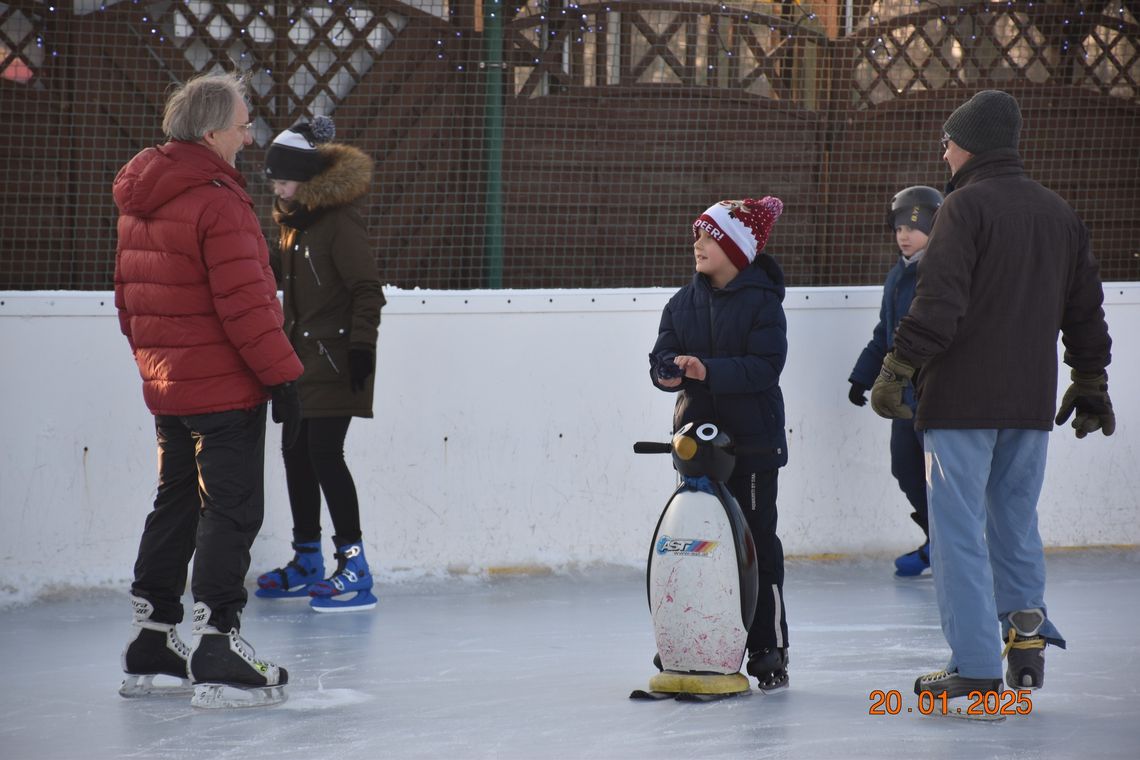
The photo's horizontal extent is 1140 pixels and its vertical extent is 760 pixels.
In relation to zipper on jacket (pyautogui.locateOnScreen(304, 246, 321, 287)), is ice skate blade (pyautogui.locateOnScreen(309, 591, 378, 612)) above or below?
below

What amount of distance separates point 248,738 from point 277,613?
142 cm

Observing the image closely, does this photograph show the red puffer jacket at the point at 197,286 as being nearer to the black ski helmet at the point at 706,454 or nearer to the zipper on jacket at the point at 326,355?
the black ski helmet at the point at 706,454

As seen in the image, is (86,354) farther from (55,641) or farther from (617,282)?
(617,282)

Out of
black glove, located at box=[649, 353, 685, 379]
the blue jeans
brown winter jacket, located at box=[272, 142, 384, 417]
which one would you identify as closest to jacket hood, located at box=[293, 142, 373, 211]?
brown winter jacket, located at box=[272, 142, 384, 417]

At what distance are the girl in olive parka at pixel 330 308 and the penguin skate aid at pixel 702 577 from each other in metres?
1.47

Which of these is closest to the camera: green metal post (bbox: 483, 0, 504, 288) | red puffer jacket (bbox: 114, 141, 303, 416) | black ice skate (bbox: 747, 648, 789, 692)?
red puffer jacket (bbox: 114, 141, 303, 416)

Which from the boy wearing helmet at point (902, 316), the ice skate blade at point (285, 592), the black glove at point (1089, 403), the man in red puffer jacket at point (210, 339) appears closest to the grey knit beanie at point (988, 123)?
the black glove at point (1089, 403)

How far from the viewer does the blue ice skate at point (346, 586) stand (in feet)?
15.3

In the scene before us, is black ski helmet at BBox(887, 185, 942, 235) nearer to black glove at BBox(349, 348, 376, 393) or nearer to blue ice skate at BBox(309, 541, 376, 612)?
black glove at BBox(349, 348, 376, 393)

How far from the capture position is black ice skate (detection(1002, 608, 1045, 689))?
3.39 meters

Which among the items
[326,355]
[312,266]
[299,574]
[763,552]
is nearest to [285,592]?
[299,574]

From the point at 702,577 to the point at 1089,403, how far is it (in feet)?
3.53

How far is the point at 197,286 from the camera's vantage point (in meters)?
3.37

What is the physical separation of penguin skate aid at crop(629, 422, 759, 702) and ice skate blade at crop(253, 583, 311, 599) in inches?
67.4
